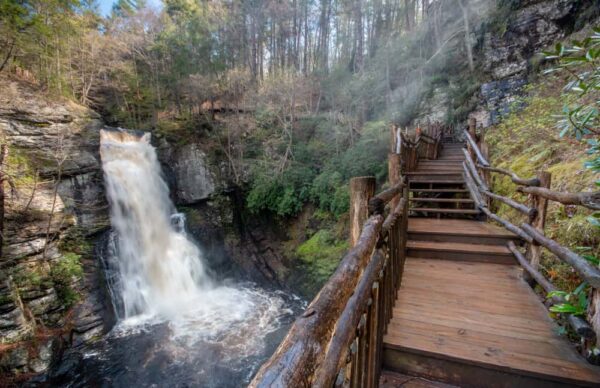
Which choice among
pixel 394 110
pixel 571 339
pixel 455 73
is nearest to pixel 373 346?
pixel 571 339

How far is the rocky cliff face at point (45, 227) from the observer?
6535mm

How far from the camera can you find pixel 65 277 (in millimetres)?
7836

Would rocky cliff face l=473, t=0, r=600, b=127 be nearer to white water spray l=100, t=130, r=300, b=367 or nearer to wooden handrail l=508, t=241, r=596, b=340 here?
wooden handrail l=508, t=241, r=596, b=340

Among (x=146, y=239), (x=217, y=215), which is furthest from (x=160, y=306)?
(x=217, y=215)

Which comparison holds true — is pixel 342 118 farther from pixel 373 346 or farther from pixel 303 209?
pixel 373 346

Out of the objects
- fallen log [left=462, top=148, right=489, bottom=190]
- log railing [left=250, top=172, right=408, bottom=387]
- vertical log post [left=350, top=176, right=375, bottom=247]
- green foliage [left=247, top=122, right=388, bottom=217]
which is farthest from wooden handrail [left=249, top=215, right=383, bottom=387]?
green foliage [left=247, top=122, right=388, bottom=217]

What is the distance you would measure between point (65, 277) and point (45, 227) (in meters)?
1.54

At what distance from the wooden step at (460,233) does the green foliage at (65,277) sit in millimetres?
9284

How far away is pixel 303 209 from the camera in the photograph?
12.6m

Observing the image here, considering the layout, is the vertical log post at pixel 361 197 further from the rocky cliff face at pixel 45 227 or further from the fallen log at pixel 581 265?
the rocky cliff face at pixel 45 227

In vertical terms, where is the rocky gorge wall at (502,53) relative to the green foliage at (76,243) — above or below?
above

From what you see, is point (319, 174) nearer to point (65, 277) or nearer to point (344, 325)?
point (65, 277)

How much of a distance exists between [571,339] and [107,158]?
556 inches

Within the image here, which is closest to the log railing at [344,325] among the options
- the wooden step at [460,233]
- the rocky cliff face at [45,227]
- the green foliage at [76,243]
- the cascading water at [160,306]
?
the wooden step at [460,233]
